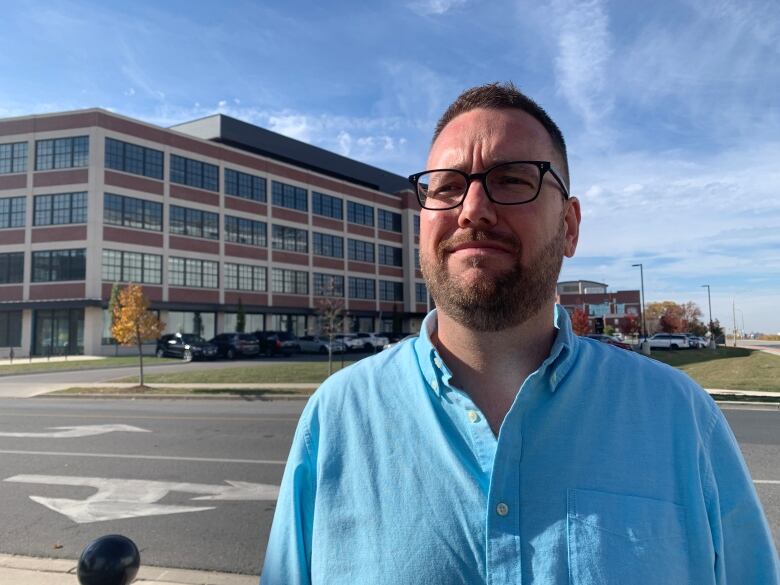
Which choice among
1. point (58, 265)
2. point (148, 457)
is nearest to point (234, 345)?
point (58, 265)

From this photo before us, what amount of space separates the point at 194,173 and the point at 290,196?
9585 mm

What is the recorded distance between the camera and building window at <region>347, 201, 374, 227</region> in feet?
189

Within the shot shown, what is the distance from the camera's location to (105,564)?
69.0 inches

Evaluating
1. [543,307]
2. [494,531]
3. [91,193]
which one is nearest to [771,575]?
[494,531]

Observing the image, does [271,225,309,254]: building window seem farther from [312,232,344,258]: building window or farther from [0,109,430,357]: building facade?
[312,232,344,258]: building window

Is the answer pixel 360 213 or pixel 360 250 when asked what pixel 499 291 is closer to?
pixel 360 250

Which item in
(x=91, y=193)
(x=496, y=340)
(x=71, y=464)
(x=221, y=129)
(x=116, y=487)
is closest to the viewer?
(x=496, y=340)

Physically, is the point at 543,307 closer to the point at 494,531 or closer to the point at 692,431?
the point at 692,431

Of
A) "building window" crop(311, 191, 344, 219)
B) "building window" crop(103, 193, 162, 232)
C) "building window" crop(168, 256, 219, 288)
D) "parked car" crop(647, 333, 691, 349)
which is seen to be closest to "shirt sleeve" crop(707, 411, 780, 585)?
"building window" crop(103, 193, 162, 232)

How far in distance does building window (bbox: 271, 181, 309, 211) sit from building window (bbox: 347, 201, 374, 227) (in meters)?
5.96

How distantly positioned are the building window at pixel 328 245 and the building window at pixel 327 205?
6.71ft

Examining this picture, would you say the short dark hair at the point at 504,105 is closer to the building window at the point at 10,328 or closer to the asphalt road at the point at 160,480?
the asphalt road at the point at 160,480

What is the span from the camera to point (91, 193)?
3741cm

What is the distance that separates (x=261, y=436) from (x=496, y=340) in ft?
30.1
